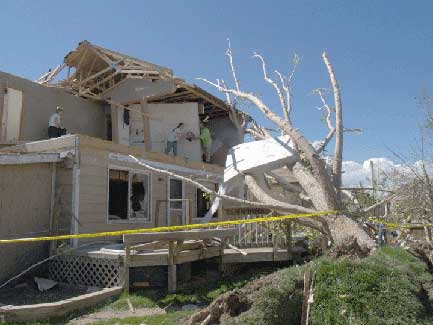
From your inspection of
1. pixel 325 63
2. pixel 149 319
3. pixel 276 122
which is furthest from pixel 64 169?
pixel 325 63

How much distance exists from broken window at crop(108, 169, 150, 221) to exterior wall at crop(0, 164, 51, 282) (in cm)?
182

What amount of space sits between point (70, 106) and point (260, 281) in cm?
1185

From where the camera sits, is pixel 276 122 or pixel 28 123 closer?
pixel 276 122

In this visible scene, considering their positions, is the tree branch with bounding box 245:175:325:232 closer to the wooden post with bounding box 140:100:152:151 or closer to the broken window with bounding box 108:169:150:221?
the broken window with bounding box 108:169:150:221

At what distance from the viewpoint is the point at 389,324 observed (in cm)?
382

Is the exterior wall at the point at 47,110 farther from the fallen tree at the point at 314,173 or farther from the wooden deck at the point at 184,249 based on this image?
the fallen tree at the point at 314,173

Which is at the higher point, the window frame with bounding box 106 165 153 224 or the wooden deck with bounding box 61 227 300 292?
the window frame with bounding box 106 165 153 224

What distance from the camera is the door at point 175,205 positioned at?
44.1 ft

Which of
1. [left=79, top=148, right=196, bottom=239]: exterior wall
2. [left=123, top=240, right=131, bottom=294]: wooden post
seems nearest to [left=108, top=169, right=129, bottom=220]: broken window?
[left=79, top=148, right=196, bottom=239]: exterior wall

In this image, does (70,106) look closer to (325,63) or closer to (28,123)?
(28,123)

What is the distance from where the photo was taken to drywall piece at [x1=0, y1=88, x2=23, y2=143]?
1232cm

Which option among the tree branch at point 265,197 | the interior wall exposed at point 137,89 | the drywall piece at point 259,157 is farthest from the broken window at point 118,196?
the tree branch at point 265,197

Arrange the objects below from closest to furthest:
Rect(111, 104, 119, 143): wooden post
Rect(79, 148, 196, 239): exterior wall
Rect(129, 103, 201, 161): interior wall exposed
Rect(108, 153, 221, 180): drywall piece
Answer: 1. Rect(79, 148, 196, 239): exterior wall
2. Rect(108, 153, 221, 180): drywall piece
3. Rect(111, 104, 119, 143): wooden post
4. Rect(129, 103, 201, 161): interior wall exposed

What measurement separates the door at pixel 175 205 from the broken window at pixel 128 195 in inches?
38.7
